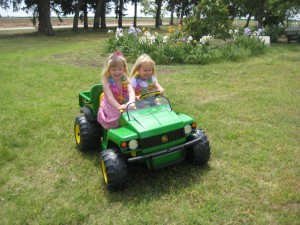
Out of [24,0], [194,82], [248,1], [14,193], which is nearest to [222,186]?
[14,193]

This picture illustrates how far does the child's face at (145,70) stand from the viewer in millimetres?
4594

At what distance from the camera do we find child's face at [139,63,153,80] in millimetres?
4594

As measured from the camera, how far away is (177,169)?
429cm

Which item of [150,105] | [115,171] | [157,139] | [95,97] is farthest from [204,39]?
[115,171]

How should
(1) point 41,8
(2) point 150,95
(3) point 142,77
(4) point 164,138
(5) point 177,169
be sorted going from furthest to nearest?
1. (1) point 41,8
2. (3) point 142,77
3. (2) point 150,95
4. (5) point 177,169
5. (4) point 164,138

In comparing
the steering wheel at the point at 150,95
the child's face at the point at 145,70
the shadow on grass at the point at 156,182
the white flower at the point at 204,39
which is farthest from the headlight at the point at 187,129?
the white flower at the point at 204,39

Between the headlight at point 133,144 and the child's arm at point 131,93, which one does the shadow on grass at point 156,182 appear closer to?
the headlight at point 133,144

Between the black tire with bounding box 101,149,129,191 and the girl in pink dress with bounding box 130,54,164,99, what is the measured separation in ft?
3.73

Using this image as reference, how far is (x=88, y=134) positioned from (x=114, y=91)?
0.73m

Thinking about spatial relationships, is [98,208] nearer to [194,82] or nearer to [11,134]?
[11,134]

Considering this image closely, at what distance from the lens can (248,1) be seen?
21.1 meters

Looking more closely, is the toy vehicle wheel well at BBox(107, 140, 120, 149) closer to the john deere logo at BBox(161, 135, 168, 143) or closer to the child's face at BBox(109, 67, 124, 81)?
the john deere logo at BBox(161, 135, 168, 143)

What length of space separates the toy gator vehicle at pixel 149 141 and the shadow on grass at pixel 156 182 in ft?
0.35

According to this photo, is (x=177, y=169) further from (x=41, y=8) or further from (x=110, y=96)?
(x=41, y=8)
